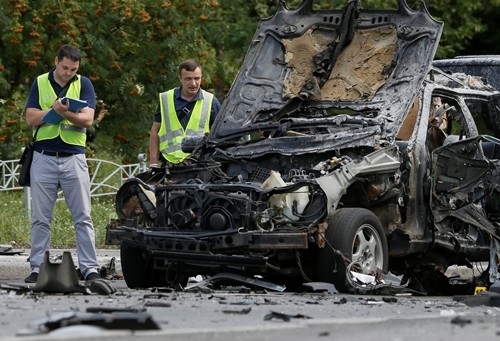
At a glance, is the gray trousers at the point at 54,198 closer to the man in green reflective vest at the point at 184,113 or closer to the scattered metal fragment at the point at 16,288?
the man in green reflective vest at the point at 184,113

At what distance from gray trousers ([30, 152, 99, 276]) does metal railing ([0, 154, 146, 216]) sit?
5230mm

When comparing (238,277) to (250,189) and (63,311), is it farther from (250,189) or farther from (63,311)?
(63,311)

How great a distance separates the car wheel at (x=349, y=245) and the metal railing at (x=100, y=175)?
674 centimetres

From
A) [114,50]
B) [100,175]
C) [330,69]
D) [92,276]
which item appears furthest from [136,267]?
[114,50]

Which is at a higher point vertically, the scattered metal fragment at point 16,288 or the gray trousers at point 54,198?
the gray trousers at point 54,198

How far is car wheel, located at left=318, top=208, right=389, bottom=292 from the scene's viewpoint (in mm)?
11773

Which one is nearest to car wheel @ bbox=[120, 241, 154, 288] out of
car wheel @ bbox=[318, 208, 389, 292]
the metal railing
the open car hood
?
the open car hood

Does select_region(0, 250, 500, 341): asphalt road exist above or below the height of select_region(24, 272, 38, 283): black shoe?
above

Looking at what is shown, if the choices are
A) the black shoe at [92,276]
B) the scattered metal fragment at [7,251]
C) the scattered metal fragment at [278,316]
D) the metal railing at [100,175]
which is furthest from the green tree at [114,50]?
the scattered metal fragment at [278,316]

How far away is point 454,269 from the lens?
15.0 meters

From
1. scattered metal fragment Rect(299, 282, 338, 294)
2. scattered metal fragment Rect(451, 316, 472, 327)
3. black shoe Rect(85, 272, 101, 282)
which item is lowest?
black shoe Rect(85, 272, 101, 282)

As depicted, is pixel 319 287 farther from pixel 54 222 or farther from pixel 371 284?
pixel 54 222

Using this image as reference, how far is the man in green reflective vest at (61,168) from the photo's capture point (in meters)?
13.1

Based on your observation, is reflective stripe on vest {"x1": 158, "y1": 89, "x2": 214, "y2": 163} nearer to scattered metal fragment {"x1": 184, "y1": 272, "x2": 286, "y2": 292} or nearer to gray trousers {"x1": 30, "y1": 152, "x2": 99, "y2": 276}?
gray trousers {"x1": 30, "y1": 152, "x2": 99, "y2": 276}
